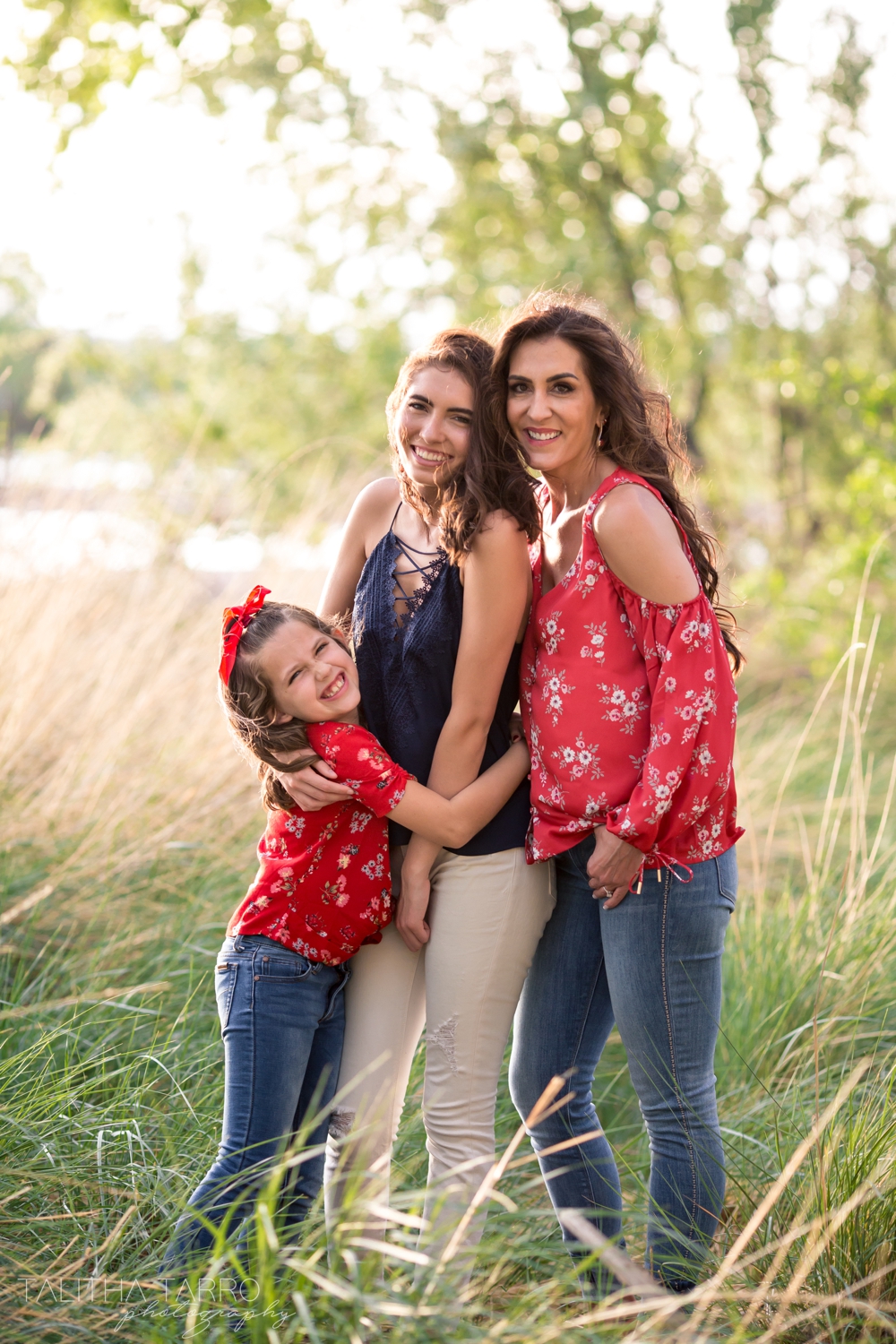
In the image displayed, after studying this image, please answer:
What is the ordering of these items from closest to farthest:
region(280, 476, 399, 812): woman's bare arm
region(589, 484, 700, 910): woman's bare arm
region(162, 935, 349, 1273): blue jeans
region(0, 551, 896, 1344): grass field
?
1. region(0, 551, 896, 1344): grass field
2. region(162, 935, 349, 1273): blue jeans
3. region(589, 484, 700, 910): woman's bare arm
4. region(280, 476, 399, 812): woman's bare arm

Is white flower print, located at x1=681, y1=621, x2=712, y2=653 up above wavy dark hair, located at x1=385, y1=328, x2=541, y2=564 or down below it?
below

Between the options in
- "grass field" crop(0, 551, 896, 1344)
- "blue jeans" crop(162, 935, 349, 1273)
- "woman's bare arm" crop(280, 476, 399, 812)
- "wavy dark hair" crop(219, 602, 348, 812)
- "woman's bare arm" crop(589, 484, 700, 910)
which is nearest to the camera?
"grass field" crop(0, 551, 896, 1344)

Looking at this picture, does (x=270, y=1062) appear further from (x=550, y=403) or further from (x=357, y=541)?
(x=550, y=403)

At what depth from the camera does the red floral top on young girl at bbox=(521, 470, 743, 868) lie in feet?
6.50

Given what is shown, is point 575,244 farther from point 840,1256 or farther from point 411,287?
point 840,1256

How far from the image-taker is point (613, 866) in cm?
203

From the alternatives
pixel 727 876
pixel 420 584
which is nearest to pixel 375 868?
pixel 420 584

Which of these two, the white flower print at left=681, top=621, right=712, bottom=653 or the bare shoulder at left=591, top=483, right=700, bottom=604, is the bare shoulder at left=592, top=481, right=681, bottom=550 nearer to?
the bare shoulder at left=591, top=483, right=700, bottom=604

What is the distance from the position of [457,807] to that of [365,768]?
0.62 ft

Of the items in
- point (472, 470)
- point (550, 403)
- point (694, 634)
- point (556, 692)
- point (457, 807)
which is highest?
point (550, 403)

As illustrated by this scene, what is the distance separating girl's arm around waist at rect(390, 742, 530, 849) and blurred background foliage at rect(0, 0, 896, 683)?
5422mm

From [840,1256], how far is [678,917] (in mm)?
580

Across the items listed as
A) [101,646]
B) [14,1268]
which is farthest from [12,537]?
[14,1268]

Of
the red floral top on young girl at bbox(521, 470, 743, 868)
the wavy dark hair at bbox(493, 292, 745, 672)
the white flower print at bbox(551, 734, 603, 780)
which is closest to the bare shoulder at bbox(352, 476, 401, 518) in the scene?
the wavy dark hair at bbox(493, 292, 745, 672)
